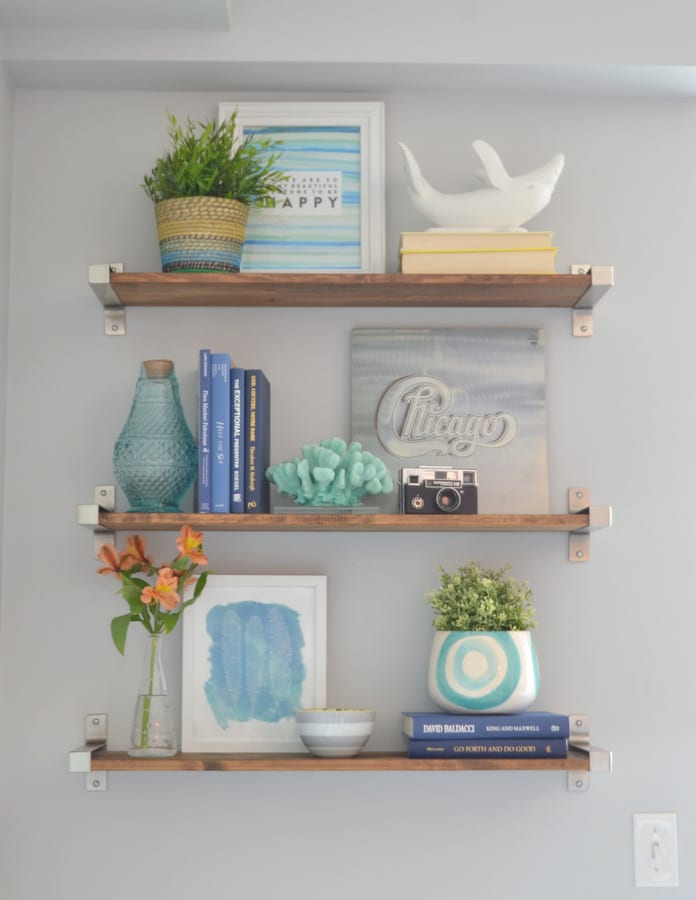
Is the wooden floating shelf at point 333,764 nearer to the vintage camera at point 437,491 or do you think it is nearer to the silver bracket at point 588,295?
the vintage camera at point 437,491

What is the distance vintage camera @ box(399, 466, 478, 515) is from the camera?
5.88 feet

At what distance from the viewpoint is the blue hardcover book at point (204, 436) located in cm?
177

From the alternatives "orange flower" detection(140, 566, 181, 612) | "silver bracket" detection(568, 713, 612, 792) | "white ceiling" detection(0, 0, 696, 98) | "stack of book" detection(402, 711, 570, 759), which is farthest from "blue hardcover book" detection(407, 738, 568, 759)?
"white ceiling" detection(0, 0, 696, 98)

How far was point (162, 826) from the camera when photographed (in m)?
1.86

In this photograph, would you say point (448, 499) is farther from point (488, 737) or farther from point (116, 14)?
point (116, 14)

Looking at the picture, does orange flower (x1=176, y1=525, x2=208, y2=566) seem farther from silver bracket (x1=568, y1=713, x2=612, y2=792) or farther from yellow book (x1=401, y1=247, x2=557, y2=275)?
silver bracket (x1=568, y1=713, x2=612, y2=792)

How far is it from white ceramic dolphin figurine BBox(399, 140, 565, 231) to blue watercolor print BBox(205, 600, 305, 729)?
679mm

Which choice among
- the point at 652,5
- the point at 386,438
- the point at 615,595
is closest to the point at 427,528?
the point at 386,438

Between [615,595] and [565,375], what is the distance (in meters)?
0.37

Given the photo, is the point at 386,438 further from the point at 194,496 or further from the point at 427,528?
the point at 194,496

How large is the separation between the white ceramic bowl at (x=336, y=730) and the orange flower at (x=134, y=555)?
0.34m

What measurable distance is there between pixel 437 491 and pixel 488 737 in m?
0.37

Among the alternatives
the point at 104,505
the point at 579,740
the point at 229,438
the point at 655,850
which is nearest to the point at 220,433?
the point at 229,438

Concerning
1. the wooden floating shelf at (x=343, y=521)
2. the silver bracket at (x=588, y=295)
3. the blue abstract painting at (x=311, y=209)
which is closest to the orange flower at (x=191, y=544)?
the wooden floating shelf at (x=343, y=521)
